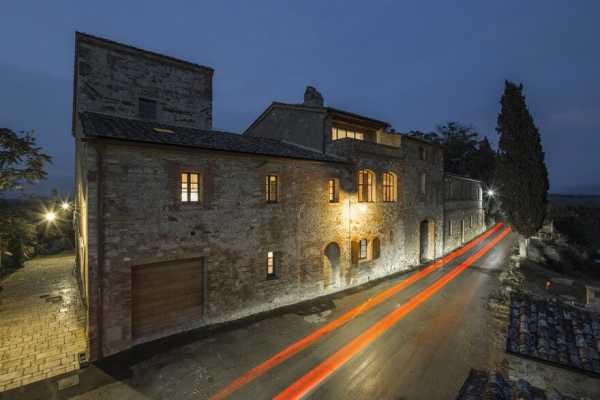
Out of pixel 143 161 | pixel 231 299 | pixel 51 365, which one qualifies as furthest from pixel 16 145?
pixel 231 299

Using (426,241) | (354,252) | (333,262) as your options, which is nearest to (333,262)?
(333,262)

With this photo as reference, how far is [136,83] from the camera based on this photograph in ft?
49.5

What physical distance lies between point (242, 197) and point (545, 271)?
20.3 meters

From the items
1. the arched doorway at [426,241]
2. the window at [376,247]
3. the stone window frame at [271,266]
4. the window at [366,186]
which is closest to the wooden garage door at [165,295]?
the stone window frame at [271,266]

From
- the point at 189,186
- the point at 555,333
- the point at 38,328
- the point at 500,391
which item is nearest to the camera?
the point at 500,391

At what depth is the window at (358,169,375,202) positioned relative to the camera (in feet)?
55.0

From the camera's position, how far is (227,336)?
1041 centimetres

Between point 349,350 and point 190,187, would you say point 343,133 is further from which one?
point 349,350

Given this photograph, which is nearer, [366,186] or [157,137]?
[157,137]

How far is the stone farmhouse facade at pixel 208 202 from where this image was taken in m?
9.18

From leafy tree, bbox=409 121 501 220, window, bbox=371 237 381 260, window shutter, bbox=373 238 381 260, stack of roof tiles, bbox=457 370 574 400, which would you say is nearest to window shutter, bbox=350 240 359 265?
window, bbox=371 237 381 260

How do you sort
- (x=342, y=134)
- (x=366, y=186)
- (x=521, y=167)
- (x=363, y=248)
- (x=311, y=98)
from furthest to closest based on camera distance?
(x=521, y=167) < (x=311, y=98) < (x=342, y=134) < (x=363, y=248) < (x=366, y=186)

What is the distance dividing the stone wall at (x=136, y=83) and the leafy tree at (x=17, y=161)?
2933mm

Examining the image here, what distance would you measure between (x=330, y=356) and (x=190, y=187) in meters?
7.85
